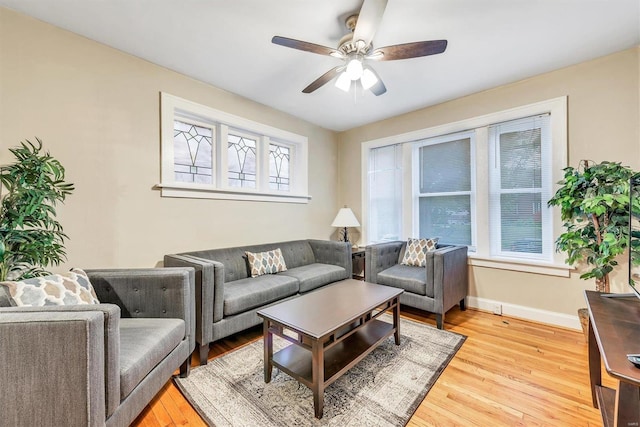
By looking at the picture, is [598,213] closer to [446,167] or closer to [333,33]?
[446,167]

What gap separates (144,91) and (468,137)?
3558mm

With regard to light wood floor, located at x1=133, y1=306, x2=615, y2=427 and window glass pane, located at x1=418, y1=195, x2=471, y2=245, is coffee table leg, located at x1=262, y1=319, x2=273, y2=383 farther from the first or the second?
window glass pane, located at x1=418, y1=195, x2=471, y2=245

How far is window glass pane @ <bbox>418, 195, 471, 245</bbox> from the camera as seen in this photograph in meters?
3.29

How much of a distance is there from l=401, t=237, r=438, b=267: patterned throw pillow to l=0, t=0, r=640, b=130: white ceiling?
1814 mm

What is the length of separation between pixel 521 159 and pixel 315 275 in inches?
103

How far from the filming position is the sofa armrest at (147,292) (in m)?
1.77

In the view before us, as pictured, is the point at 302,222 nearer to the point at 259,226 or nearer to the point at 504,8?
the point at 259,226

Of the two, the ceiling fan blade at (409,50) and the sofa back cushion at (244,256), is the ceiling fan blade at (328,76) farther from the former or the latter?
the sofa back cushion at (244,256)

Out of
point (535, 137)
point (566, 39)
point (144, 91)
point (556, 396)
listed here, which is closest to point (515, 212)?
point (535, 137)

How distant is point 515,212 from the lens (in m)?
2.92

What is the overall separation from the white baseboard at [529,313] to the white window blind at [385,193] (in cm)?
128

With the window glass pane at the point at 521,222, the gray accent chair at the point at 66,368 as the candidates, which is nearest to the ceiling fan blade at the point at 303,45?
the gray accent chair at the point at 66,368

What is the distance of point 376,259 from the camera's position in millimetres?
3131

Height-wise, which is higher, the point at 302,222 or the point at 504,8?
the point at 504,8
